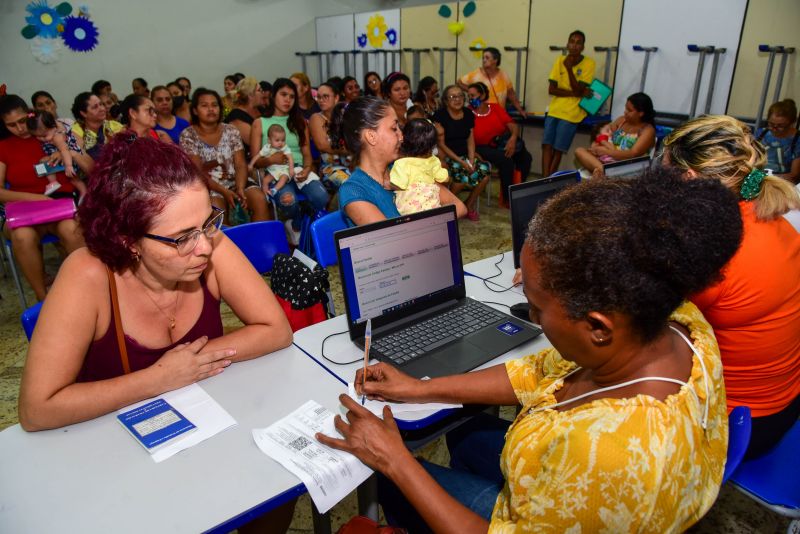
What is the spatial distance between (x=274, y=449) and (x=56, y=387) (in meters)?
0.50

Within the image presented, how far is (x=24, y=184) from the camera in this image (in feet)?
11.7

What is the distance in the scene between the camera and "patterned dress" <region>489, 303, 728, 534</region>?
689 millimetres

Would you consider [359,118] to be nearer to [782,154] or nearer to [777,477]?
[777,477]

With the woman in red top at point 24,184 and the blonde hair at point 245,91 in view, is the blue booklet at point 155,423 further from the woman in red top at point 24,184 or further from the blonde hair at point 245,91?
the blonde hair at point 245,91

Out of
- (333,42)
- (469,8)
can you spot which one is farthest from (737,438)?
(333,42)

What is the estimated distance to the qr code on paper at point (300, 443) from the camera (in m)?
1.07

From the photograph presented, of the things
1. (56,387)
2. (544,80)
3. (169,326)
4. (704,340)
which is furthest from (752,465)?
(544,80)

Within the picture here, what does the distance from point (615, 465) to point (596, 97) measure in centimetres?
594

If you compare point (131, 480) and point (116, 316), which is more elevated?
point (116, 316)

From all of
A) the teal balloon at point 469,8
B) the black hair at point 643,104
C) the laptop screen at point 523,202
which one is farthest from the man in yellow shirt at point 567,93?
the laptop screen at point 523,202

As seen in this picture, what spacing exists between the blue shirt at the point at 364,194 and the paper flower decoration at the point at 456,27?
5844 millimetres

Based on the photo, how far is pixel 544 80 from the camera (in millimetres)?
6547

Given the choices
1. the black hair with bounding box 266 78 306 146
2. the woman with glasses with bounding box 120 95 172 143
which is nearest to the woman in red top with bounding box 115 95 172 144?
the woman with glasses with bounding box 120 95 172 143

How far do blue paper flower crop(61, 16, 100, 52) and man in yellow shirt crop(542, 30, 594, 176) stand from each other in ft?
22.2
